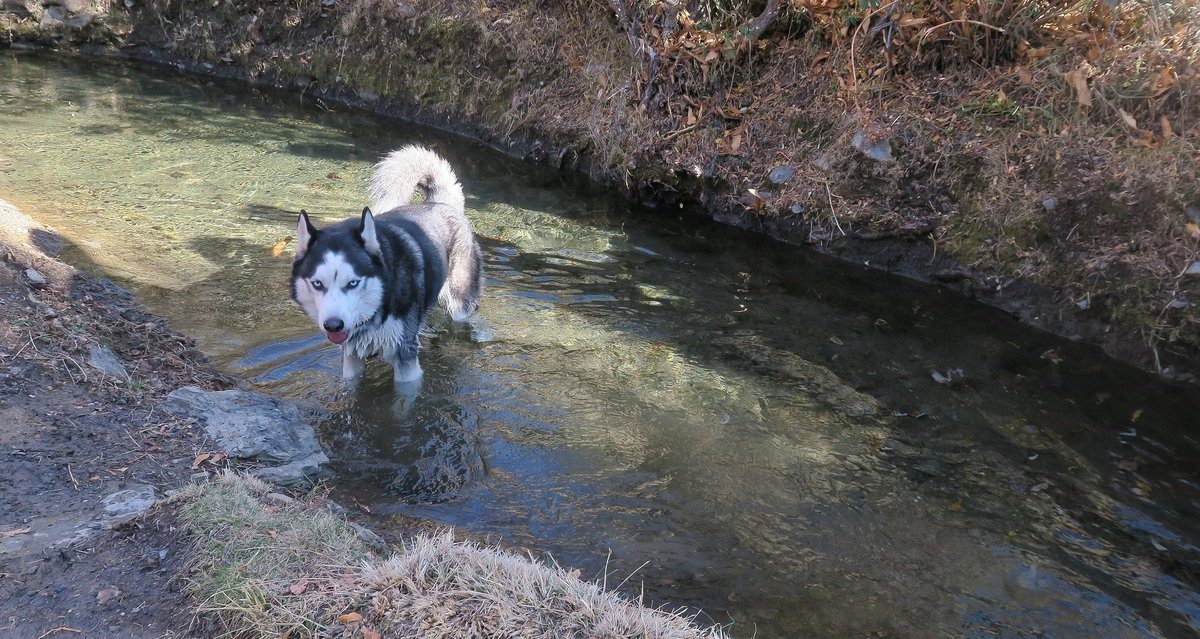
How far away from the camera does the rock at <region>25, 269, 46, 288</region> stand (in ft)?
15.2

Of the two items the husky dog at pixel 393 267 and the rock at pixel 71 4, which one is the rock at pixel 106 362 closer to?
the husky dog at pixel 393 267

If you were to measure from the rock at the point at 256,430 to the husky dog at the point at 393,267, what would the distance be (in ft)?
1.83

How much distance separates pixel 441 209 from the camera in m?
5.88

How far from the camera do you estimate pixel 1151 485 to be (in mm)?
4355

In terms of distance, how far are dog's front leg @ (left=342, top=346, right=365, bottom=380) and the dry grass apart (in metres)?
1.99

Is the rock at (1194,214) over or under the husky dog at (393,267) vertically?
over

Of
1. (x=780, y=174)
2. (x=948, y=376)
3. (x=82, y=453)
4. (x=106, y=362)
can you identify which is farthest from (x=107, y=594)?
(x=780, y=174)

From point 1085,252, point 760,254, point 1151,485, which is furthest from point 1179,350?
point 760,254

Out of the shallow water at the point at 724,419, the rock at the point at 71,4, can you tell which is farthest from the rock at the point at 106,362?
the rock at the point at 71,4

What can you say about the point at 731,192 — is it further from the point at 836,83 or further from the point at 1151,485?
the point at 1151,485

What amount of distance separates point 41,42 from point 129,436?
14104 millimetres

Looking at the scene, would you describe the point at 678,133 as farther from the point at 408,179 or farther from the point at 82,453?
the point at 82,453

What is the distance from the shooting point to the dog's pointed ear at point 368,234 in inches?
167

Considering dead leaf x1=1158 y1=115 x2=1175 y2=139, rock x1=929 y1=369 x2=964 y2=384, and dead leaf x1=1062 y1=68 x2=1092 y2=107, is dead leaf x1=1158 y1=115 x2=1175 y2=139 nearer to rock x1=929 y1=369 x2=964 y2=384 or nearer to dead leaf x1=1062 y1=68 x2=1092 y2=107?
dead leaf x1=1062 y1=68 x2=1092 y2=107
